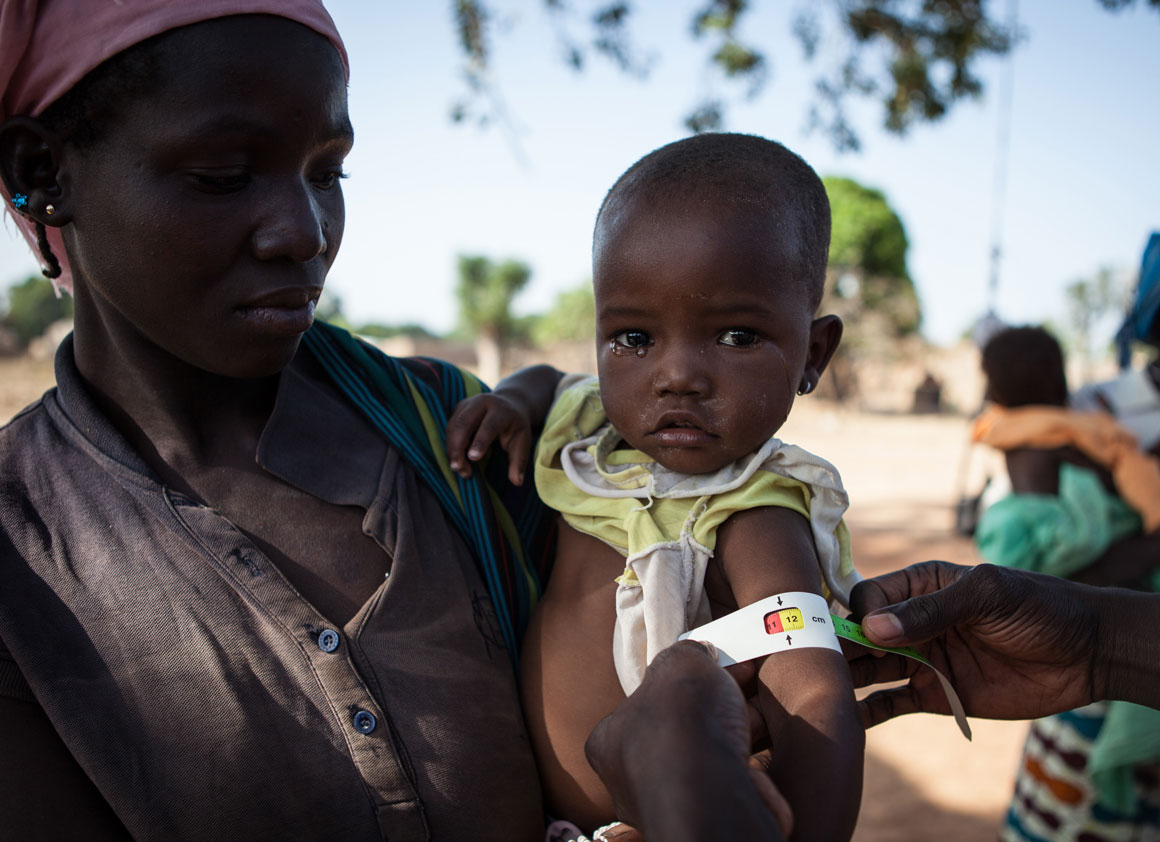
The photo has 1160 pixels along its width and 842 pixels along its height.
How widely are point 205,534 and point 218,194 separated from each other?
0.57m

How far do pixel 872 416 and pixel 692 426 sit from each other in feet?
92.5

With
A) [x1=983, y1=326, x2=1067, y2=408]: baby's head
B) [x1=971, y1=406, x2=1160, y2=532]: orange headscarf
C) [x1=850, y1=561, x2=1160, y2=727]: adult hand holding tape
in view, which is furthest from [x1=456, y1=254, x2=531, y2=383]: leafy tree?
[x1=850, y1=561, x2=1160, y2=727]: adult hand holding tape

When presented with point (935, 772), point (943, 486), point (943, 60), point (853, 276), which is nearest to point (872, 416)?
point (853, 276)

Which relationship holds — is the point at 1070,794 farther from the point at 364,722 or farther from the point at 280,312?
the point at 280,312

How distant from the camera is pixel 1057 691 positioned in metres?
1.86

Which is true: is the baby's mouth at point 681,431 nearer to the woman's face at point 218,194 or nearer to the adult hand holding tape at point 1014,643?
the adult hand holding tape at point 1014,643

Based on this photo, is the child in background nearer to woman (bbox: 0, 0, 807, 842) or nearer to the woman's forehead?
woman (bbox: 0, 0, 807, 842)

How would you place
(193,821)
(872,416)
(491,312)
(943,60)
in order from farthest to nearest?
(491,312) → (872,416) → (943,60) → (193,821)

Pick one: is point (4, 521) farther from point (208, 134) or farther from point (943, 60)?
point (943, 60)

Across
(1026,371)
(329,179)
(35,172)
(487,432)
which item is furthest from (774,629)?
(1026,371)

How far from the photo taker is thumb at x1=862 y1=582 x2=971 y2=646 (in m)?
1.57

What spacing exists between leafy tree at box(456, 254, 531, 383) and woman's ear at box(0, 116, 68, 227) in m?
38.1

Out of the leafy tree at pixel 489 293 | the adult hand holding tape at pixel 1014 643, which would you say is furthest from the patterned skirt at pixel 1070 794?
the leafy tree at pixel 489 293

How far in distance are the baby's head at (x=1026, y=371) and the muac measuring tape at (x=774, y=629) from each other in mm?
3408
